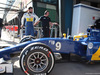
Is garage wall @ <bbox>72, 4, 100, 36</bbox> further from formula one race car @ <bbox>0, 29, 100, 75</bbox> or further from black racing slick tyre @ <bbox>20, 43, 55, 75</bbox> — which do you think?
black racing slick tyre @ <bbox>20, 43, 55, 75</bbox>

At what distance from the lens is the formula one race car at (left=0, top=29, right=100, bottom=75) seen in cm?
207

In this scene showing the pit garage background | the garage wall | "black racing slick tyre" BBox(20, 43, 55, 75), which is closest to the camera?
"black racing slick tyre" BBox(20, 43, 55, 75)

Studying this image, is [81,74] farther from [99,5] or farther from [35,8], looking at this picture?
[99,5]

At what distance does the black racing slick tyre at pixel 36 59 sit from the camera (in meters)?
2.05

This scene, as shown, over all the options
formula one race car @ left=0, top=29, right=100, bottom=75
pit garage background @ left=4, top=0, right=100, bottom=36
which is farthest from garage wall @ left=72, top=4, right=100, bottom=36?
formula one race car @ left=0, top=29, right=100, bottom=75

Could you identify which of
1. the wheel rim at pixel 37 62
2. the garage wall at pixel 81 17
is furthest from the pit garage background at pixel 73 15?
the wheel rim at pixel 37 62

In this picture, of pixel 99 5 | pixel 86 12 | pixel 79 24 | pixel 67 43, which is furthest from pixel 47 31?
pixel 99 5

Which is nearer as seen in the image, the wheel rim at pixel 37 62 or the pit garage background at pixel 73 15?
the wheel rim at pixel 37 62

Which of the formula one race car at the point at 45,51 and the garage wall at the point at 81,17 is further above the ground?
the garage wall at the point at 81,17

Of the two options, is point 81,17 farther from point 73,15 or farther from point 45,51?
point 45,51

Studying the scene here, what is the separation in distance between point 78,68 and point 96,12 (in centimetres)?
704

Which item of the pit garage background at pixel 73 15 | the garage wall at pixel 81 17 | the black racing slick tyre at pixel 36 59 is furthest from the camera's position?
the garage wall at pixel 81 17

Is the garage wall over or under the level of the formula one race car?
over

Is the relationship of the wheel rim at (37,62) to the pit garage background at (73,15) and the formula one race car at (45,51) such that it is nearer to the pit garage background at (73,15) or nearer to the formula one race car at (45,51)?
the formula one race car at (45,51)
